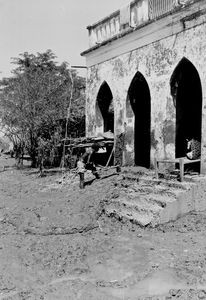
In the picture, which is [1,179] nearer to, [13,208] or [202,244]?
[13,208]

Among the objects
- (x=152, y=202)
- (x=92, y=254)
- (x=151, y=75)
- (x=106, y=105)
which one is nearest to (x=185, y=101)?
(x=151, y=75)

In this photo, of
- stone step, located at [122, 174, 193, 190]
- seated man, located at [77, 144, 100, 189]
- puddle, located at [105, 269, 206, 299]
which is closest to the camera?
puddle, located at [105, 269, 206, 299]

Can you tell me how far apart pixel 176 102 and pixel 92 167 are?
3422 mm

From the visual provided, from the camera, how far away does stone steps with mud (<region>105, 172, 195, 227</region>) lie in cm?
834

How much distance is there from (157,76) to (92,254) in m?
6.36

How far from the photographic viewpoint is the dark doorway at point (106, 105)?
1461 centimetres

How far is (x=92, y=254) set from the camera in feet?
22.2

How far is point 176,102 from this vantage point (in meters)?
10.9

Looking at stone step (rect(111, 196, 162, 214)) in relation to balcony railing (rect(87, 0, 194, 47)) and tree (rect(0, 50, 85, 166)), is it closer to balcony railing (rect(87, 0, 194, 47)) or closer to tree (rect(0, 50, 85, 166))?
balcony railing (rect(87, 0, 194, 47))

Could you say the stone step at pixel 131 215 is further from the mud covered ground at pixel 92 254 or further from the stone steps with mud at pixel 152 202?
the mud covered ground at pixel 92 254

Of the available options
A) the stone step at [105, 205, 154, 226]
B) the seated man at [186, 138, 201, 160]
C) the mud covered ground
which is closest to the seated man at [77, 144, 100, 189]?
the mud covered ground

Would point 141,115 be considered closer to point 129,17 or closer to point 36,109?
point 129,17

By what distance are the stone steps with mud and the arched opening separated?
216cm

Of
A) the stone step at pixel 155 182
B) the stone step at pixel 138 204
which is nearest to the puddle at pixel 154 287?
the stone step at pixel 138 204
